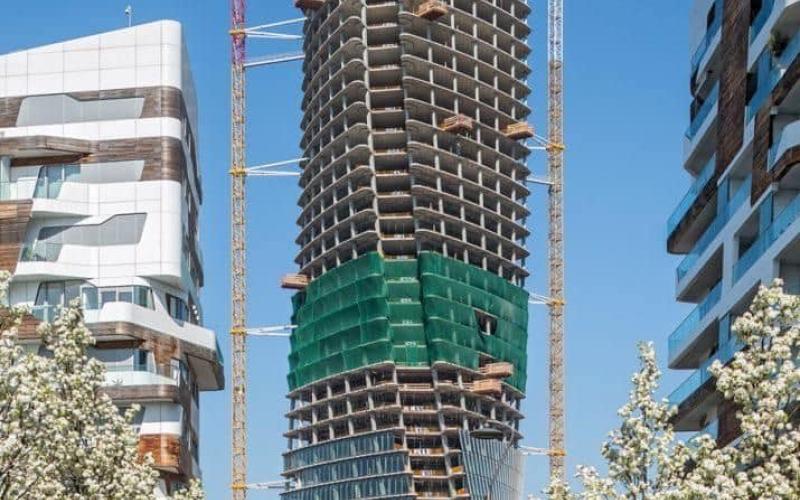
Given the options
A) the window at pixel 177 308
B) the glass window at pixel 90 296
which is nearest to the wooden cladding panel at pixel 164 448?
the glass window at pixel 90 296

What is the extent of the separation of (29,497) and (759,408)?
1564 cm

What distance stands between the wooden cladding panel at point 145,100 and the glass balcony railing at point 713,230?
2499 cm

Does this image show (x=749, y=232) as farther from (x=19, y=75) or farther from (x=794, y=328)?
(x=794, y=328)

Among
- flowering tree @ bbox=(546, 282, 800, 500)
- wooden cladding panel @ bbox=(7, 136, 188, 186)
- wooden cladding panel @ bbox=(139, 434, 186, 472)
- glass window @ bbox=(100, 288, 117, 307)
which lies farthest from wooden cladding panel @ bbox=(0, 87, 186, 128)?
flowering tree @ bbox=(546, 282, 800, 500)

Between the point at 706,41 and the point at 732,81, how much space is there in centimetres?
866

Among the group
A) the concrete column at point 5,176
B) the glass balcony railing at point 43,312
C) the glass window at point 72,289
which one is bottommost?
the glass balcony railing at point 43,312

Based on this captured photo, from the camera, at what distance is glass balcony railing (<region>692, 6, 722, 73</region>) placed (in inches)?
3406

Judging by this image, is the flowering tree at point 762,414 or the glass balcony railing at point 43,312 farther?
the glass balcony railing at point 43,312

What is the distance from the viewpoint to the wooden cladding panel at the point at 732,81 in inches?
3105

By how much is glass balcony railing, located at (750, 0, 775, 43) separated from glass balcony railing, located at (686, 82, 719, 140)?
27.5ft

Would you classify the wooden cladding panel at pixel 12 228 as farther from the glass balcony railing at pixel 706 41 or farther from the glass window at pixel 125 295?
the glass balcony railing at pixel 706 41

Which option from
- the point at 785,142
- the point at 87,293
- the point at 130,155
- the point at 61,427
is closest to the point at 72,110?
the point at 130,155

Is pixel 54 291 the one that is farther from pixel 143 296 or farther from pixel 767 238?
pixel 767 238

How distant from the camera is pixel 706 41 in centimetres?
8938
